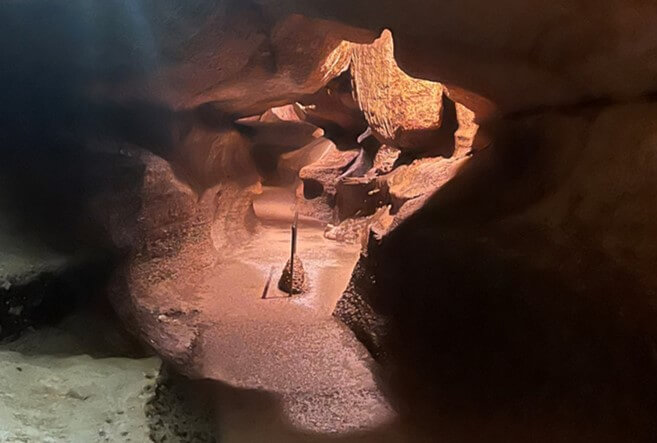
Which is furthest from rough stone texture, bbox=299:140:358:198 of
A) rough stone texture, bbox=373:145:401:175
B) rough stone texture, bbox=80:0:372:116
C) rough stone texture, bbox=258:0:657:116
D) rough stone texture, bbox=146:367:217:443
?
rough stone texture, bbox=146:367:217:443

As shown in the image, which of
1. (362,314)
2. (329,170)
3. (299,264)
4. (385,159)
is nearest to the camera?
(362,314)

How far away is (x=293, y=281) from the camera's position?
4312 millimetres

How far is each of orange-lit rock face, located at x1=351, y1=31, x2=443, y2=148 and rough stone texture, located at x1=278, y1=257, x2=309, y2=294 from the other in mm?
1969

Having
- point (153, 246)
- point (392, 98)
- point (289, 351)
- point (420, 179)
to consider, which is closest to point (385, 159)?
point (392, 98)

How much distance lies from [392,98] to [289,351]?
11.4 ft

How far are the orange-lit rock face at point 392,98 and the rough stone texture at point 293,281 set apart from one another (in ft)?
6.46

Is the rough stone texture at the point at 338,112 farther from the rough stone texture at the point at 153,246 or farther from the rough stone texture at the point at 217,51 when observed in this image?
the rough stone texture at the point at 153,246

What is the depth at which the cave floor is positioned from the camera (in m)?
2.62

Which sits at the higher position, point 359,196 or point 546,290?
point 546,290

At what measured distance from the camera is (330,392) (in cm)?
281

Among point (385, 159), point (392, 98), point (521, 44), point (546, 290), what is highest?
point (521, 44)

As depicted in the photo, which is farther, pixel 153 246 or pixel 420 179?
pixel 420 179

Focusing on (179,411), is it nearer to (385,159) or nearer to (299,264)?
(299,264)

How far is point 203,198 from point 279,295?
3.36 ft
